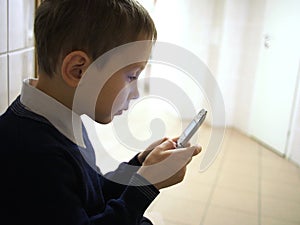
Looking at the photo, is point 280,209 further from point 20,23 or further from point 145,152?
point 20,23

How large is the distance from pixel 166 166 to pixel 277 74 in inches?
70.5

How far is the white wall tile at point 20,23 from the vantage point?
0.70 meters

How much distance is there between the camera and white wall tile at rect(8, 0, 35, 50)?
0.70 metres

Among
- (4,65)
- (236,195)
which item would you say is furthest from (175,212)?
(4,65)

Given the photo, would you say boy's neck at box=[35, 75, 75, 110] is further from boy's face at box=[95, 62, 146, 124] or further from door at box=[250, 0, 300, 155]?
door at box=[250, 0, 300, 155]

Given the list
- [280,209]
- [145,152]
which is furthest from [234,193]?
[145,152]

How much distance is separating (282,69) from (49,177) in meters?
1.92

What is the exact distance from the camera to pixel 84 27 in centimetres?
48

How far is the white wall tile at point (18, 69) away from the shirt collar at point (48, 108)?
0.19 metres

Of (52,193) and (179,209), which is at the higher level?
(52,193)

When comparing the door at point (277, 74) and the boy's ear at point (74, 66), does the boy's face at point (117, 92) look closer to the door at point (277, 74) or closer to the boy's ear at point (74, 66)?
the boy's ear at point (74, 66)

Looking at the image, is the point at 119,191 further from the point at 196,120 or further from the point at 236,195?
the point at 236,195

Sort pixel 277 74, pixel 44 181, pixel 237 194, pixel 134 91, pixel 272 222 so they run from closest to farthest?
pixel 44 181 < pixel 134 91 < pixel 272 222 < pixel 237 194 < pixel 277 74

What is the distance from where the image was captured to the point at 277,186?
Answer: 69.7 inches
